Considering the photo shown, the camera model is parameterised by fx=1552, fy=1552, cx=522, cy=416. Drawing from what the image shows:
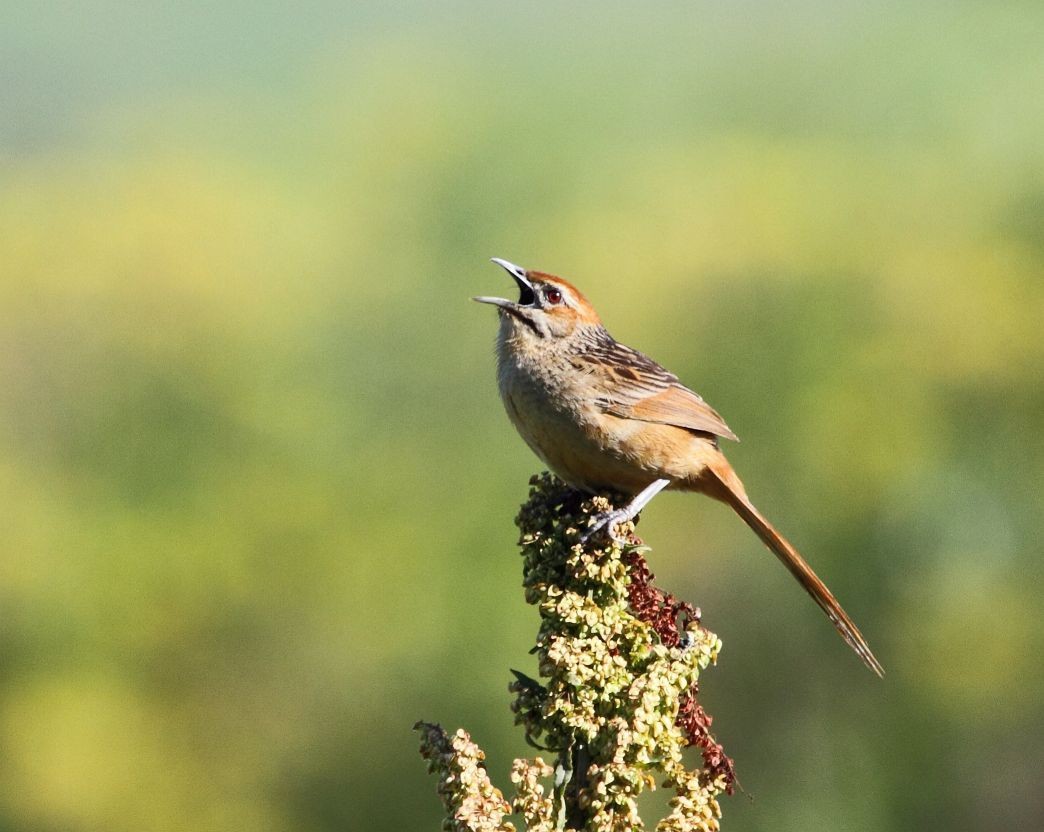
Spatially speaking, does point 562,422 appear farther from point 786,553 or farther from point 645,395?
point 786,553

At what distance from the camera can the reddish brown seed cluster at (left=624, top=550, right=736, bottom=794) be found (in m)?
3.92

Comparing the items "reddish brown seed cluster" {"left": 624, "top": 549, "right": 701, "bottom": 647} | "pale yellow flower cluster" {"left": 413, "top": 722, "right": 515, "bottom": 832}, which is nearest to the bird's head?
"reddish brown seed cluster" {"left": 624, "top": 549, "right": 701, "bottom": 647}

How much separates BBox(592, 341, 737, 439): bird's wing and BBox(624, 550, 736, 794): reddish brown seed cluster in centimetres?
177

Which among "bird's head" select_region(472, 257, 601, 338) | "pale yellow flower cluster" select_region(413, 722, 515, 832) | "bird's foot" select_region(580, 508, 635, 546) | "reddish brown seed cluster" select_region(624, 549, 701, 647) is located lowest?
"pale yellow flower cluster" select_region(413, 722, 515, 832)

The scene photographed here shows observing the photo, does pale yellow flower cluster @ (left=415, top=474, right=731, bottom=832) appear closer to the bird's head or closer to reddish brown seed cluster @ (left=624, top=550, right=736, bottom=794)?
reddish brown seed cluster @ (left=624, top=550, right=736, bottom=794)

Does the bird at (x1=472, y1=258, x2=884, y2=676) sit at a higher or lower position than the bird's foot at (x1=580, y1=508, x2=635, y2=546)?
higher

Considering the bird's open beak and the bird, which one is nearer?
the bird

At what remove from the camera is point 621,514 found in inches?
191

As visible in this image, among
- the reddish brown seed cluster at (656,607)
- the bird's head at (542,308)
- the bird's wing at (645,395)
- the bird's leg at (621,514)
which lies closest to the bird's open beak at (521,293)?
the bird's head at (542,308)

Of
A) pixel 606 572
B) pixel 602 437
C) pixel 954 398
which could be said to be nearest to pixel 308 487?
pixel 954 398

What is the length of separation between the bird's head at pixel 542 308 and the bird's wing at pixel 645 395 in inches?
7.2

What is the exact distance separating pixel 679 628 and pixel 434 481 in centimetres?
1416

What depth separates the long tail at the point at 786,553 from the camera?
19.3 ft

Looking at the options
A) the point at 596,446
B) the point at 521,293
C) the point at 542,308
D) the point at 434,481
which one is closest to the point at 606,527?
the point at 596,446
